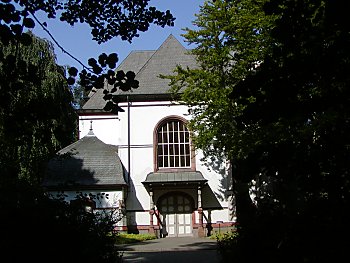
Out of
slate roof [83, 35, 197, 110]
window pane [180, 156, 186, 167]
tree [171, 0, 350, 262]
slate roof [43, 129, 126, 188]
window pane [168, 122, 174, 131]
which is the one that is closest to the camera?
tree [171, 0, 350, 262]

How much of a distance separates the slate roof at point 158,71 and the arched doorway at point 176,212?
6.21 metres

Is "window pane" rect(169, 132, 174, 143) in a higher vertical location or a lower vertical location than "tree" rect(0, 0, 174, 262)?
higher

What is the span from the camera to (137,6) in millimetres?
6336

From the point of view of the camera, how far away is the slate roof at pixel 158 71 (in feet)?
94.4

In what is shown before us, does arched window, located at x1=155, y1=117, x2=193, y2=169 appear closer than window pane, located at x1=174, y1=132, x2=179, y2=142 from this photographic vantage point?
Yes

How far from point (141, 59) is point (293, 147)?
31.8 meters

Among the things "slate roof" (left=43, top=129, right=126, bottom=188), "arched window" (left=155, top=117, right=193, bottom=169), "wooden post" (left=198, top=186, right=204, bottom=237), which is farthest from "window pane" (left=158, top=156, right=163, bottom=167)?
"wooden post" (left=198, top=186, right=204, bottom=237)

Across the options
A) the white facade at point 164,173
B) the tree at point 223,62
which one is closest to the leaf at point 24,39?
the tree at point 223,62

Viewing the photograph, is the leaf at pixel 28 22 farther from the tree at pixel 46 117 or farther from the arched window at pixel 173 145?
the arched window at pixel 173 145

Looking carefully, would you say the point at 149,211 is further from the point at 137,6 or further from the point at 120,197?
the point at 137,6

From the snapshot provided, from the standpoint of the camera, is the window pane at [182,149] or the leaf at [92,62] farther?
the window pane at [182,149]

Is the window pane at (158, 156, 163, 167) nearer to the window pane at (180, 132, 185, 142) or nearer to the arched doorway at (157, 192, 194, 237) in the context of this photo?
the window pane at (180, 132, 185, 142)

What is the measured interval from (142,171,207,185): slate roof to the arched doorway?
123 cm

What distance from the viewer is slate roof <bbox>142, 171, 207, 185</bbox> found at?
26.6 metres
